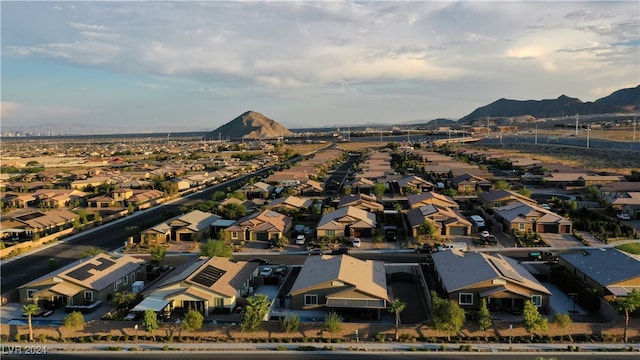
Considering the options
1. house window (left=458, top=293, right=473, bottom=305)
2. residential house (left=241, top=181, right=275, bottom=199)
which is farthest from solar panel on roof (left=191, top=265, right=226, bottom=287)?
residential house (left=241, top=181, right=275, bottom=199)

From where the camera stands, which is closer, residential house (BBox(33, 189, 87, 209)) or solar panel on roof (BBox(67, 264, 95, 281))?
solar panel on roof (BBox(67, 264, 95, 281))

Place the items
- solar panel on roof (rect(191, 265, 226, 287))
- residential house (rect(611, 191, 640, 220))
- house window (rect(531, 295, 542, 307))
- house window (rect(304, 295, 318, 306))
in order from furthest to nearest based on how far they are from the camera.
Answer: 1. residential house (rect(611, 191, 640, 220))
2. solar panel on roof (rect(191, 265, 226, 287))
3. house window (rect(304, 295, 318, 306))
4. house window (rect(531, 295, 542, 307))

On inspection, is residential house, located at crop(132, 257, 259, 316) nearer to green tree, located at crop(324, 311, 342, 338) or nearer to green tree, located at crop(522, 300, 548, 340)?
green tree, located at crop(324, 311, 342, 338)

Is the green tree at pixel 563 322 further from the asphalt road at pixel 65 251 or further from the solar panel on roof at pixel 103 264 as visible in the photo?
the asphalt road at pixel 65 251

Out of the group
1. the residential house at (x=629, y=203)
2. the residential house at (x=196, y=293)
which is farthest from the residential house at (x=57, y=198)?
the residential house at (x=629, y=203)

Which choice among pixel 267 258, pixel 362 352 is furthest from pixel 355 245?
pixel 362 352

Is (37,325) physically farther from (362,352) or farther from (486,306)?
(486,306)
